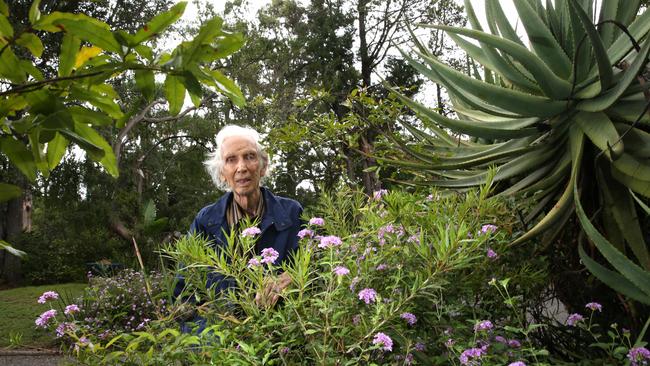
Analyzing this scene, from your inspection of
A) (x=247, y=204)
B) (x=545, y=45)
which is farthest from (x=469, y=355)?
(x=247, y=204)

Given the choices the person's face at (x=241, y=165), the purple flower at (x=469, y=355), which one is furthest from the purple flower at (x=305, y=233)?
the person's face at (x=241, y=165)

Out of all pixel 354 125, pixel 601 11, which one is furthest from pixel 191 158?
pixel 601 11

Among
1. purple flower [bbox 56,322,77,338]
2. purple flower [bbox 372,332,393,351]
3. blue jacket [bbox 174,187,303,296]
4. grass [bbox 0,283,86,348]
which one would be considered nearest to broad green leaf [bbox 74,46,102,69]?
purple flower [bbox 372,332,393,351]

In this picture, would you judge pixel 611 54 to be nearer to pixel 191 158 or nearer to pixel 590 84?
pixel 590 84

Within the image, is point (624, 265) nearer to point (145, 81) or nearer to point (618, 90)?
point (618, 90)

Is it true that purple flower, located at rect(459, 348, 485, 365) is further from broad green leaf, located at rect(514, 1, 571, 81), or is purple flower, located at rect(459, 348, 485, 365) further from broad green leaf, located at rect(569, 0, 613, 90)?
broad green leaf, located at rect(514, 1, 571, 81)

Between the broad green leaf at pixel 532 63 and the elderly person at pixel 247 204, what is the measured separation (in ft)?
5.04

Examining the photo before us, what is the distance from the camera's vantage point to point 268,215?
3430mm

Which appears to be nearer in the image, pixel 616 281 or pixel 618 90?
pixel 616 281

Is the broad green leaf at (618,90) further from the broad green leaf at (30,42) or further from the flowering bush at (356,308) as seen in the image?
the broad green leaf at (30,42)

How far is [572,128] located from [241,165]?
193cm

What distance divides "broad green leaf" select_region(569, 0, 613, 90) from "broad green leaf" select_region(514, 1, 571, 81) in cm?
25

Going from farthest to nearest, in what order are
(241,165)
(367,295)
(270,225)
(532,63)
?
(241,165), (270,225), (532,63), (367,295)

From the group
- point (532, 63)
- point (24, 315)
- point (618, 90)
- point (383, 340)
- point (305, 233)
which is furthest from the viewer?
→ point (24, 315)
